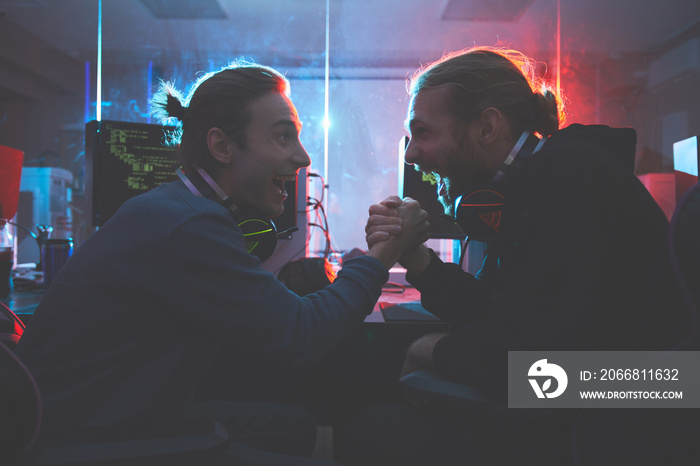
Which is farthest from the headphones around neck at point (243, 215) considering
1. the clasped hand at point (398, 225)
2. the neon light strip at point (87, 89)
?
the neon light strip at point (87, 89)

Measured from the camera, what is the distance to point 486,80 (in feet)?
3.41

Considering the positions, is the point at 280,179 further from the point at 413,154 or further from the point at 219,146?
the point at 413,154

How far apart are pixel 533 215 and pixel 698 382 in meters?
0.36

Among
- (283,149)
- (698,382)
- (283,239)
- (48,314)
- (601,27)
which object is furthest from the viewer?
(601,27)

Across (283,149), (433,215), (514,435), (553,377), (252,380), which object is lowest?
(252,380)

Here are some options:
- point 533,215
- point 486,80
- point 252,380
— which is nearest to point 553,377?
point 533,215

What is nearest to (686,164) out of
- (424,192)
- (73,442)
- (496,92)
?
(424,192)

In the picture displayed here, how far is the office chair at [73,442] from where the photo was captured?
0.59 meters

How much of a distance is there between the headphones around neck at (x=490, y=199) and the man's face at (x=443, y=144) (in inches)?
2.5

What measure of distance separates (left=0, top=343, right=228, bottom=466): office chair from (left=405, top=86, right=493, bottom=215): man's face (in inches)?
31.9

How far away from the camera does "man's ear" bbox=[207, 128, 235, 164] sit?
95 centimetres

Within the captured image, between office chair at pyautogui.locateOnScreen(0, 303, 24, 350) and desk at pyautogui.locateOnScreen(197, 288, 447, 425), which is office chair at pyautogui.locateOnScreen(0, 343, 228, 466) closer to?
office chair at pyautogui.locateOnScreen(0, 303, 24, 350)

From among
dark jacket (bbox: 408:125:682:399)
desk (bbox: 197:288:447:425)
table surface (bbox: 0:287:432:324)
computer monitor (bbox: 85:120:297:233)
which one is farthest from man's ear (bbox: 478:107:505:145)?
computer monitor (bbox: 85:120:297:233)

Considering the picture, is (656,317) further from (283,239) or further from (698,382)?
(283,239)
